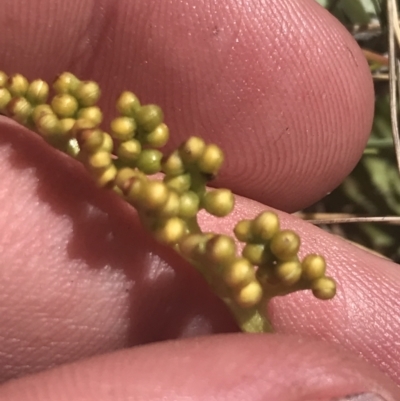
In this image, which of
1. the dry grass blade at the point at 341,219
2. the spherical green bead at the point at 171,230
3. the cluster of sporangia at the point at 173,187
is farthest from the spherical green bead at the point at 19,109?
the dry grass blade at the point at 341,219

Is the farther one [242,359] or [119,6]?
[119,6]

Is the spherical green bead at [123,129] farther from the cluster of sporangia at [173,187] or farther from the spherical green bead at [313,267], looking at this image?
the spherical green bead at [313,267]

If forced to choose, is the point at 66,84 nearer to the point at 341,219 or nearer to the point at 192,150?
the point at 192,150

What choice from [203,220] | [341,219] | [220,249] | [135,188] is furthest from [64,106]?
[341,219]

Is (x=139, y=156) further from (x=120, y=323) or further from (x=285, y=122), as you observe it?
(x=285, y=122)

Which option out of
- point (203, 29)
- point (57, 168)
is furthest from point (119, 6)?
point (57, 168)

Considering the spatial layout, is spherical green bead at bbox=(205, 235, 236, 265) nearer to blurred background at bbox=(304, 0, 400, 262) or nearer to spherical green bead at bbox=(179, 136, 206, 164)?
spherical green bead at bbox=(179, 136, 206, 164)

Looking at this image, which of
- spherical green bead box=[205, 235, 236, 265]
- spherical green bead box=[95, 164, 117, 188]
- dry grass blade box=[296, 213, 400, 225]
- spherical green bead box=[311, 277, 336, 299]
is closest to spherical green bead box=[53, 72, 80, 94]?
spherical green bead box=[95, 164, 117, 188]
